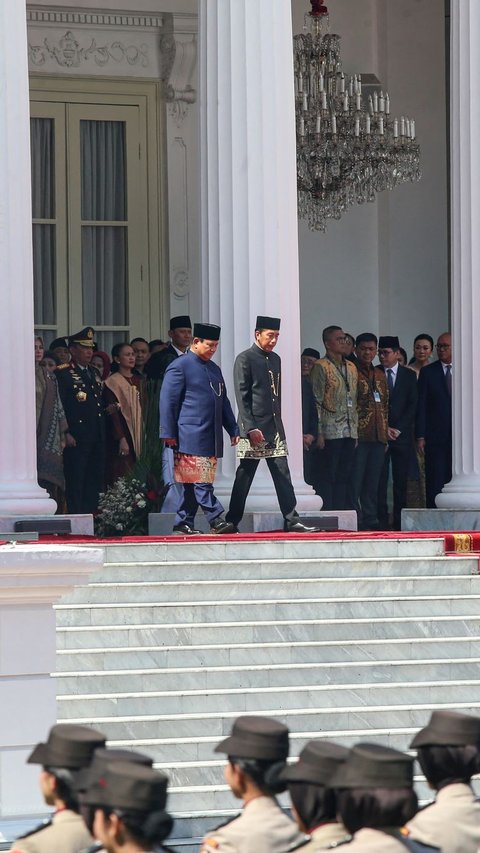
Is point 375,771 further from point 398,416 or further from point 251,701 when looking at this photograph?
point 398,416

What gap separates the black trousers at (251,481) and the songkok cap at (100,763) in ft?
31.7

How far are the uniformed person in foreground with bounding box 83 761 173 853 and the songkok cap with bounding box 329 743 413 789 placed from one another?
1.90ft

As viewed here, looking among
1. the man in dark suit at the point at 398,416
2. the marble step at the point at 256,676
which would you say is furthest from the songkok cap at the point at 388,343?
the marble step at the point at 256,676

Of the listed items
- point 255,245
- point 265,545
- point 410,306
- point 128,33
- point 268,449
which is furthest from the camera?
point 410,306

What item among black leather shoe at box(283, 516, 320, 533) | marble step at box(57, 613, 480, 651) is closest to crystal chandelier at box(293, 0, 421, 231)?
black leather shoe at box(283, 516, 320, 533)

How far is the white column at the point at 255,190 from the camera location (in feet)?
56.2

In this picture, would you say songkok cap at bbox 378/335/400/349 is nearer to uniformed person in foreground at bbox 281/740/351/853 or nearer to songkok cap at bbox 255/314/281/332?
songkok cap at bbox 255/314/281/332

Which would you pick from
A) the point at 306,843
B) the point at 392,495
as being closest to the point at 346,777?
the point at 306,843

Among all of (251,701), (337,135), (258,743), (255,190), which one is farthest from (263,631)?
(337,135)

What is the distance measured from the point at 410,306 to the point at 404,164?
4133mm

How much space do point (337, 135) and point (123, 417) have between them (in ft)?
13.4

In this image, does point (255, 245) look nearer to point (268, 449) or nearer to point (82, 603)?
point (268, 449)

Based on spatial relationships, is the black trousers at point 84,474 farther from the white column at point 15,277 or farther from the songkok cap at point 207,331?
the songkok cap at point 207,331

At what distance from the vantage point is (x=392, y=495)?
20.9 metres
